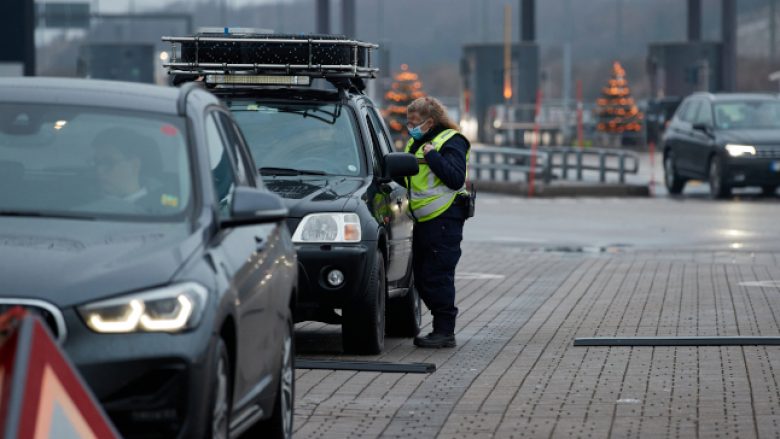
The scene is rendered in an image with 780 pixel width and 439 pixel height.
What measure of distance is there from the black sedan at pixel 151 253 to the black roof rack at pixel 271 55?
15.3ft

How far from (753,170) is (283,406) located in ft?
82.5

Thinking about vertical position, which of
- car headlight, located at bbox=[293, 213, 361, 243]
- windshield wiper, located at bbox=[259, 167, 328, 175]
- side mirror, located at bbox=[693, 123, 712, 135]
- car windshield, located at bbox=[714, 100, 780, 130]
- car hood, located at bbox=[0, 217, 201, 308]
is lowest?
side mirror, located at bbox=[693, 123, 712, 135]

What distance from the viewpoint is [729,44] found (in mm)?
66938

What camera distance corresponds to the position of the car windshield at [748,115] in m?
33.6

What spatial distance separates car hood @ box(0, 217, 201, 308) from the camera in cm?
642

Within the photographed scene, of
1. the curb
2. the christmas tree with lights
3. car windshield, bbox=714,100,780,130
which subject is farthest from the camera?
the christmas tree with lights

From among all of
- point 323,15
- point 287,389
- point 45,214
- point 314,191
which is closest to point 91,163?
point 45,214

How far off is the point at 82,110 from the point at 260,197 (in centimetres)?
89

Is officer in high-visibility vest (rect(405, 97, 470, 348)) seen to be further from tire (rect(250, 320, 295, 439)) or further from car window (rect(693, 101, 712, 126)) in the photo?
car window (rect(693, 101, 712, 126))

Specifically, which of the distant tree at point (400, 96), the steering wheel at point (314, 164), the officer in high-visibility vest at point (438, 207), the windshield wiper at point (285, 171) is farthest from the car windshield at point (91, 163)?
the distant tree at point (400, 96)

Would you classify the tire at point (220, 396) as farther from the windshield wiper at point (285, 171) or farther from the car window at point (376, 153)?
the car window at point (376, 153)

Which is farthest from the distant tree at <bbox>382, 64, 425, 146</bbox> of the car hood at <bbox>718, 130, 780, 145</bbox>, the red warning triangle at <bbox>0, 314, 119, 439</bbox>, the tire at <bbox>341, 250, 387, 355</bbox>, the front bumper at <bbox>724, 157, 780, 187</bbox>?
the red warning triangle at <bbox>0, 314, 119, 439</bbox>

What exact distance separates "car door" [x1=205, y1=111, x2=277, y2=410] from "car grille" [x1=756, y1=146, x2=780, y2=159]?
24841mm

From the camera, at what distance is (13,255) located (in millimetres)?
6648
